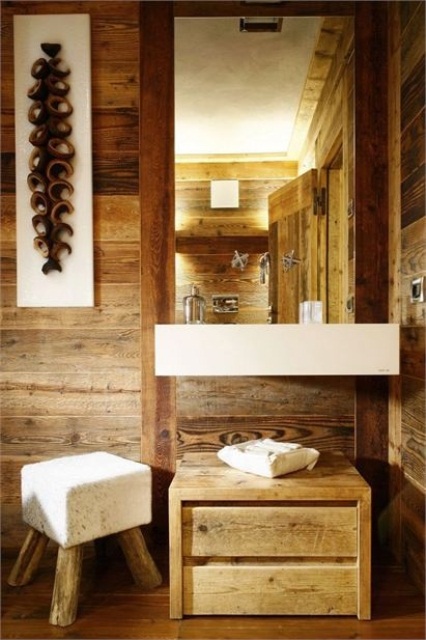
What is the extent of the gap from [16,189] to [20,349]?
0.67m

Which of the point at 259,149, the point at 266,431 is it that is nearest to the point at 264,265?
the point at 259,149

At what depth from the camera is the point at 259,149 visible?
6.47 feet

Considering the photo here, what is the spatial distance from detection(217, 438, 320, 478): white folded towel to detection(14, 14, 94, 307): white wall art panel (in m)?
0.87

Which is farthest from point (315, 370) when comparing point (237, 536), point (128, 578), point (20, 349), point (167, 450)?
point (20, 349)

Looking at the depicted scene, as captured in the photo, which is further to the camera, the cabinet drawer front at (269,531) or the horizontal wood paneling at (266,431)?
the horizontal wood paneling at (266,431)

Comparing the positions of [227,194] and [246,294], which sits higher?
[227,194]

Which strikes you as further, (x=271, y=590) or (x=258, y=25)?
(x=258, y=25)

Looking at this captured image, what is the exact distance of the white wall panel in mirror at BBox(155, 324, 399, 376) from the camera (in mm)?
1707

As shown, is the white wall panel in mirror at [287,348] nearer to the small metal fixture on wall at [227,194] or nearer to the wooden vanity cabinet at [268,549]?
the wooden vanity cabinet at [268,549]

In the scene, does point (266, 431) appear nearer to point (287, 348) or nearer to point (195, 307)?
point (287, 348)

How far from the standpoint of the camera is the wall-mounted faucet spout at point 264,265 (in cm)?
196

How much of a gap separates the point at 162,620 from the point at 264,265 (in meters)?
1.31

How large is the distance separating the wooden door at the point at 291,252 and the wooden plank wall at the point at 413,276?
36cm

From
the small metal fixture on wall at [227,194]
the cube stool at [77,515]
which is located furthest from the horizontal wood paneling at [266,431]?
the small metal fixture on wall at [227,194]
